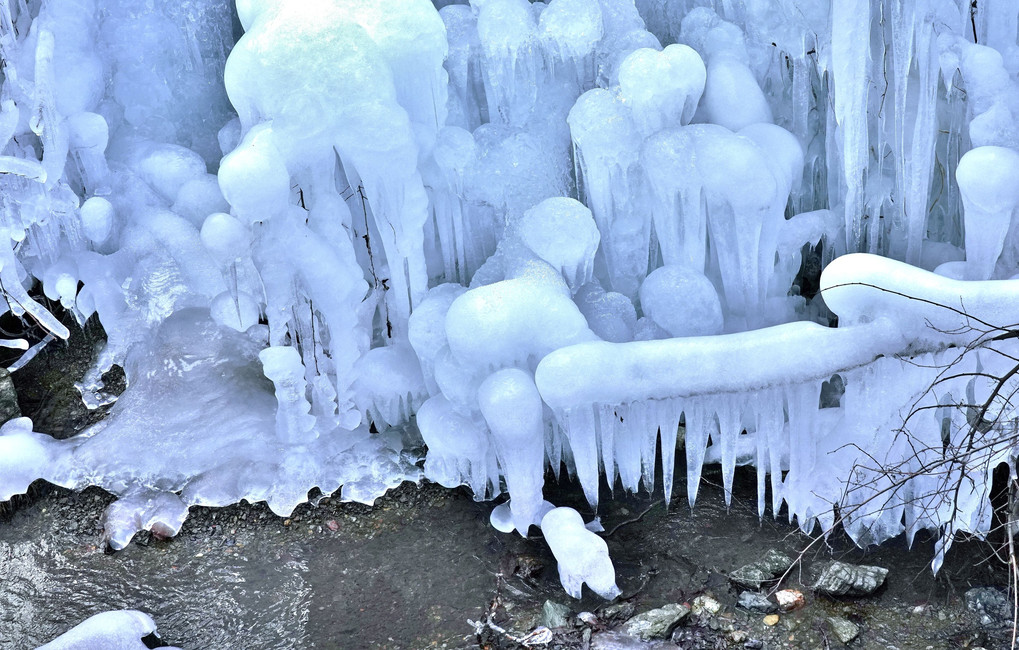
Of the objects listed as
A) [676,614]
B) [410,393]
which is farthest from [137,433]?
[676,614]

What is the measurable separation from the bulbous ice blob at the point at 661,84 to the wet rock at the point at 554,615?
82.7 inches

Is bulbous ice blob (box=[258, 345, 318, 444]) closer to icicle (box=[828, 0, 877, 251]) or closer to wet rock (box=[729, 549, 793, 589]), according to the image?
wet rock (box=[729, 549, 793, 589])

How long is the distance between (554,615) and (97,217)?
2984 millimetres

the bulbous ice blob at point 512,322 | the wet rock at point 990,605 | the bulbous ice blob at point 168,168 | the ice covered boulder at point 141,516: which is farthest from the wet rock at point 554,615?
the bulbous ice blob at point 168,168

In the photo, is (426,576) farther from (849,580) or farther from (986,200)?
(986,200)

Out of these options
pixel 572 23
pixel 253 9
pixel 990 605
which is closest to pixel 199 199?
pixel 253 9

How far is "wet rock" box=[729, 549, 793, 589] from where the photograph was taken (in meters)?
4.88

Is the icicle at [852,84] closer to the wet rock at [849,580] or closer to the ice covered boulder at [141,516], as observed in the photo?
the wet rock at [849,580]

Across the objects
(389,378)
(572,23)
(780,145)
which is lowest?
(389,378)

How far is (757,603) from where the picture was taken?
15.6ft

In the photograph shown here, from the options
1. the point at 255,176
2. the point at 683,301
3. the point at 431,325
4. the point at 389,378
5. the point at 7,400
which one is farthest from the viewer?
the point at 7,400

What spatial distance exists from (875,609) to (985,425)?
37.6 inches

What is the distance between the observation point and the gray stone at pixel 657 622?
465 centimetres

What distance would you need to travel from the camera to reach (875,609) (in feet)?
15.6
